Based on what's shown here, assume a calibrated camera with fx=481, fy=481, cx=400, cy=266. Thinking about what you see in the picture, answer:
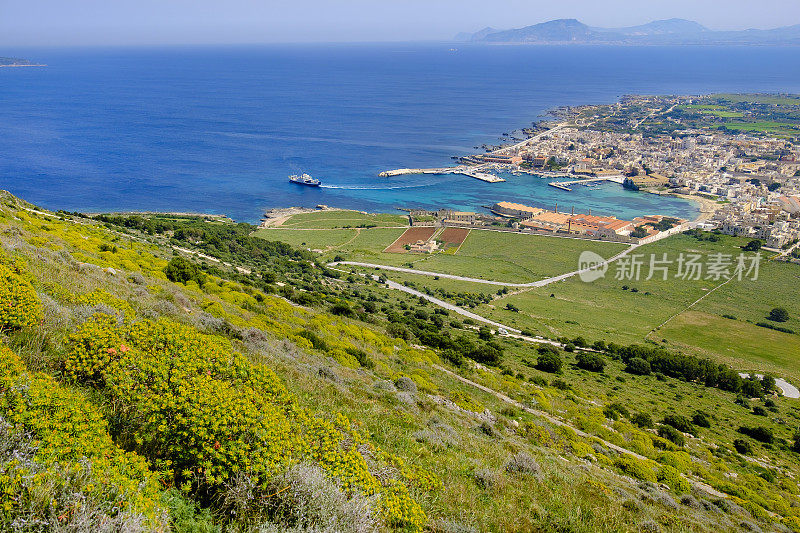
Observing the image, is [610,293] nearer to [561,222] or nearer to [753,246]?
[561,222]

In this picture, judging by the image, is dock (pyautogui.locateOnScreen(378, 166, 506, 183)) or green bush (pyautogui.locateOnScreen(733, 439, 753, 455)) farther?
dock (pyautogui.locateOnScreen(378, 166, 506, 183))

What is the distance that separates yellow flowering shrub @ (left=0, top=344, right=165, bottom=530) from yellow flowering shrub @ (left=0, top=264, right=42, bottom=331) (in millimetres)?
1927

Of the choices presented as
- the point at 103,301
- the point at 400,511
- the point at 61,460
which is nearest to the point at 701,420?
the point at 400,511

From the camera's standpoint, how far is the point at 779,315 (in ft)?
130

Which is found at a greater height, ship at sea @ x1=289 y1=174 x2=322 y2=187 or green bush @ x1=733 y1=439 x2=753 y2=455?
ship at sea @ x1=289 y1=174 x2=322 y2=187

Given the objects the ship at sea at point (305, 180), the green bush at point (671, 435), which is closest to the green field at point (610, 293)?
the green bush at point (671, 435)

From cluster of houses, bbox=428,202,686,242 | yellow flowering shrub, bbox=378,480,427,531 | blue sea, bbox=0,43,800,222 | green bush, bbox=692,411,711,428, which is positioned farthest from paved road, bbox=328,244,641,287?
yellow flowering shrub, bbox=378,480,427,531

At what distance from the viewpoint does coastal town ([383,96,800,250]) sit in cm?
6506

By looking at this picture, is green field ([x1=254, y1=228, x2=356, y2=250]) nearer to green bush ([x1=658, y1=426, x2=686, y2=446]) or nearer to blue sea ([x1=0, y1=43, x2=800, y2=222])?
blue sea ([x1=0, y1=43, x2=800, y2=222])

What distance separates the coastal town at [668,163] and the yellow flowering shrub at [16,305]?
61.1m

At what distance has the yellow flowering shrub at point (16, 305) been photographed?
7.03 metres

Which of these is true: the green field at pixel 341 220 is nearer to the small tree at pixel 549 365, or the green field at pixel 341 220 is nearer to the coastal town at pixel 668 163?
the coastal town at pixel 668 163

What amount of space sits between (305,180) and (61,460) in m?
80.6

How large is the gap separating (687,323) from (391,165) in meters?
67.6
